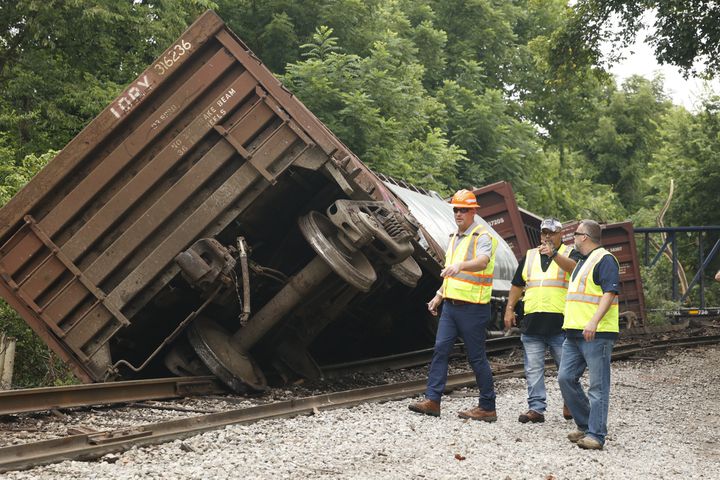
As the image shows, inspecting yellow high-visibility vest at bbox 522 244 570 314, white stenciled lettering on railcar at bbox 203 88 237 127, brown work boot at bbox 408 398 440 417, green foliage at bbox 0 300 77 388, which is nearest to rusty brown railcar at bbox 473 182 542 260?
yellow high-visibility vest at bbox 522 244 570 314

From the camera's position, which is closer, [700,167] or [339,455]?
[339,455]

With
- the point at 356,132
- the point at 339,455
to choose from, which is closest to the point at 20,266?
the point at 339,455

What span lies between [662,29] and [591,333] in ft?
31.4

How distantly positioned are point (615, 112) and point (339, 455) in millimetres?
42215

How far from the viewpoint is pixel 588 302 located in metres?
6.02

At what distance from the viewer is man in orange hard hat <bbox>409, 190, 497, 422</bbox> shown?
6691 millimetres

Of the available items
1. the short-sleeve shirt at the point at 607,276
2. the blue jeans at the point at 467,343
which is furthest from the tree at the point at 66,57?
the short-sleeve shirt at the point at 607,276

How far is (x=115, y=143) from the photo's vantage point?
23.9 ft

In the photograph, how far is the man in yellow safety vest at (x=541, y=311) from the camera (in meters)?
6.84

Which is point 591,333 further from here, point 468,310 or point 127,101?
point 127,101

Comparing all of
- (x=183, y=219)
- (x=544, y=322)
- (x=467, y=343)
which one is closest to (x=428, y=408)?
(x=467, y=343)

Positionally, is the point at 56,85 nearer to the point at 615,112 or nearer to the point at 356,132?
the point at 356,132

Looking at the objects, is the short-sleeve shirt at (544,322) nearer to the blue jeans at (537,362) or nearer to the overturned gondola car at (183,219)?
the blue jeans at (537,362)

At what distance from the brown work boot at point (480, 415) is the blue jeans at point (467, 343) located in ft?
0.15
